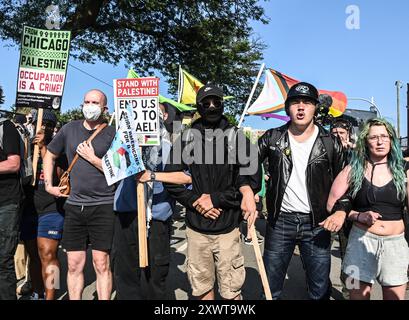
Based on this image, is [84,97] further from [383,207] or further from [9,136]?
[383,207]

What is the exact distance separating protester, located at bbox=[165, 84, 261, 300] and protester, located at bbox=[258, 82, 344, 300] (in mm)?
222

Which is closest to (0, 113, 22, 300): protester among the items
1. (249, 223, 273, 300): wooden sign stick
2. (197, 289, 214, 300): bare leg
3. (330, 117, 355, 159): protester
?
(197, 289, 214, 300): bare leg

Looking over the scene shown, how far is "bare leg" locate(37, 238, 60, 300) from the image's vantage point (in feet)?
13.6

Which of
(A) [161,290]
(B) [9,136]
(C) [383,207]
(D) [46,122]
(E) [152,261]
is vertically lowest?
(A) [161,290]

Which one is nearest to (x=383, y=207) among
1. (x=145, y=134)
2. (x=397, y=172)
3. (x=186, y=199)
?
(x=397, y=172)

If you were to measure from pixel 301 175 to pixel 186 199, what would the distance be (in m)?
0.96

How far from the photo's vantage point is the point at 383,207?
3096mm

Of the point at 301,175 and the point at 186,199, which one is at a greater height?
the point at 301,175

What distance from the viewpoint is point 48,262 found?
164 inches

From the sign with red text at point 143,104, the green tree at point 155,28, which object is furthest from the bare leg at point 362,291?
the green tree at point 155,28

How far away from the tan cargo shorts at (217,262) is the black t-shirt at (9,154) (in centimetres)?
172

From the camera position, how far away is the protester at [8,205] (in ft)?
11.7

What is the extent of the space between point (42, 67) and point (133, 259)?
2.39m

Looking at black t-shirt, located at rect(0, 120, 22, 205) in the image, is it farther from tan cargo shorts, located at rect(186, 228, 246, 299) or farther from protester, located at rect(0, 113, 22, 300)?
tan cargo shorts, located at rect(186, 228, 246, 299)
